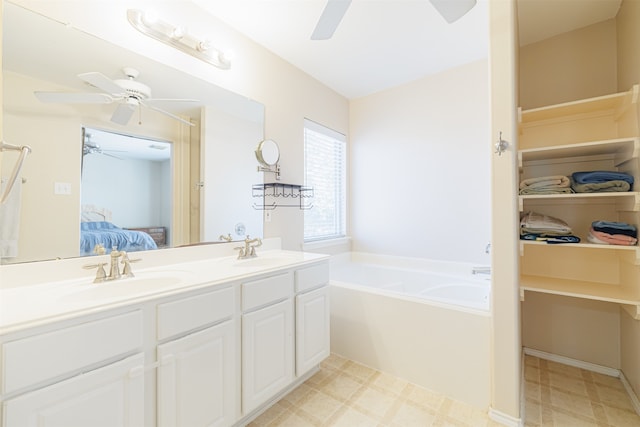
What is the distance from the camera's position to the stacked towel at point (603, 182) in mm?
1635

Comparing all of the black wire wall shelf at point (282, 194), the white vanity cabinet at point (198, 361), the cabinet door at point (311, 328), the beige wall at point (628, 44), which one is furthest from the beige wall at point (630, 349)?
the black wire wall shelf at point (282, 194)

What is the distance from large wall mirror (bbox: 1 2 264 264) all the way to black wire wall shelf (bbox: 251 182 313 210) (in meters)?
0.22

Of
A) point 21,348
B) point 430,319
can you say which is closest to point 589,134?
point 430,319

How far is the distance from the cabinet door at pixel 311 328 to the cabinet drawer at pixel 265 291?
15cm

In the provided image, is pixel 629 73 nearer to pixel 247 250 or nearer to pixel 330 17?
pixel 330 17

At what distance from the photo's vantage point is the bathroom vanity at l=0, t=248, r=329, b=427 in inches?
34.3

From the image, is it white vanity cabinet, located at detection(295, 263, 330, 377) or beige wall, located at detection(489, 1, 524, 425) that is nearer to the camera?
beige wall, located at detection(489, 1, 524, 425)

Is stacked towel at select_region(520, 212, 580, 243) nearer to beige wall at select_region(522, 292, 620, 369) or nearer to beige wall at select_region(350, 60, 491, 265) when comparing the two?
beige wall at select_region(350, 60, 491, 265)

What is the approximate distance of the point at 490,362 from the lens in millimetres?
1648

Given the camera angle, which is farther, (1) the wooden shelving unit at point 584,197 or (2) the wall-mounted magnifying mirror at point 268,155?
(2) the wall-mounted magnifying mirror at point 268,155

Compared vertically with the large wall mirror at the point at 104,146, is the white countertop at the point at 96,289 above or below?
below

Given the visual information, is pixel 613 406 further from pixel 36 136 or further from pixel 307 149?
pixel 36 136

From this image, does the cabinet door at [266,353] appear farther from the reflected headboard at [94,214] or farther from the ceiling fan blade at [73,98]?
the ceiling fan blade at [73,98]

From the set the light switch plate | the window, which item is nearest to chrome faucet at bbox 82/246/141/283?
the light switch plate
